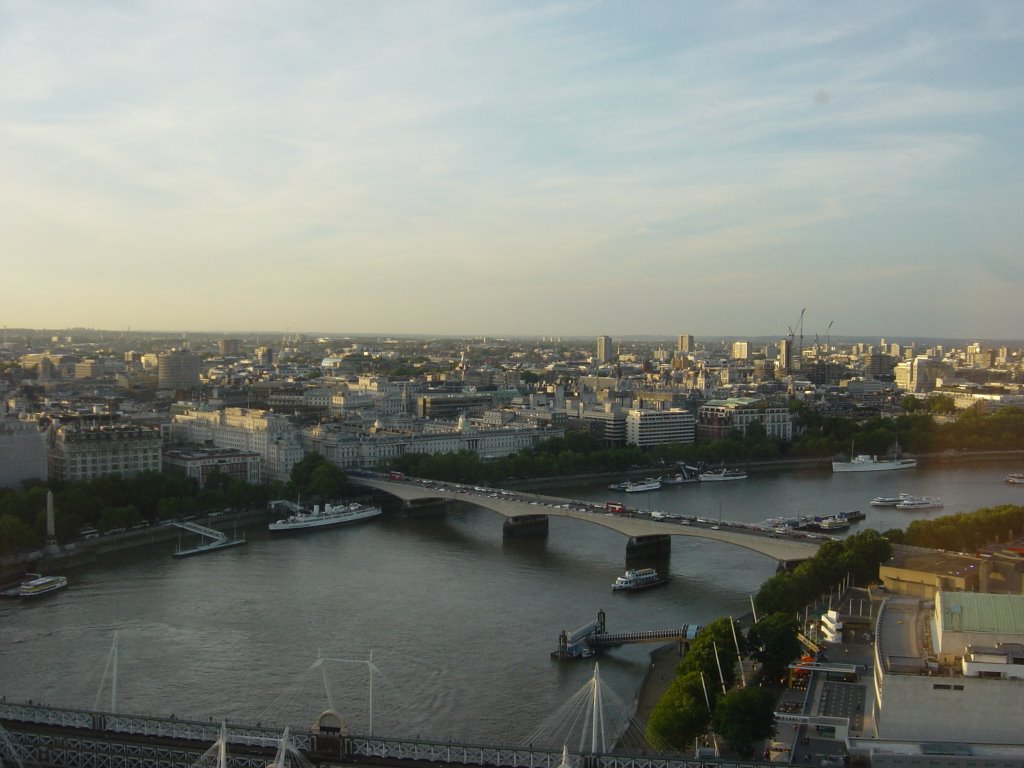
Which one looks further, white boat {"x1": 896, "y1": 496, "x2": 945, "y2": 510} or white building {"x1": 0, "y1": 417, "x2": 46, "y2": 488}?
white boat {"x1": 896, "y1": 496, "x2": 945, "y2": 510}

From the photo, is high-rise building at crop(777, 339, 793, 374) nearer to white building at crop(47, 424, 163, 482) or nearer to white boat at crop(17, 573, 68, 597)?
white building at crop(47, 424, 163, 482)

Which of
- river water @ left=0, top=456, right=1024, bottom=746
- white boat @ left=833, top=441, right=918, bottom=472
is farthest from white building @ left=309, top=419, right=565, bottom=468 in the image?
white boat @ left=833, top=441, right=918, bottom=472

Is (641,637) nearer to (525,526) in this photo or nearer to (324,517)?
(525,526)

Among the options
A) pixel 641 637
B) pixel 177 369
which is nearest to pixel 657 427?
pixel 641 637

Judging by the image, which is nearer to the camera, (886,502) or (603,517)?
(603,517)

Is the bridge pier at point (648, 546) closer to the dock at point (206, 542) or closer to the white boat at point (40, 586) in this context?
the dock at point (206, 542)

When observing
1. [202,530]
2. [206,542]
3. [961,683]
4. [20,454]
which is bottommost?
[206,542]
